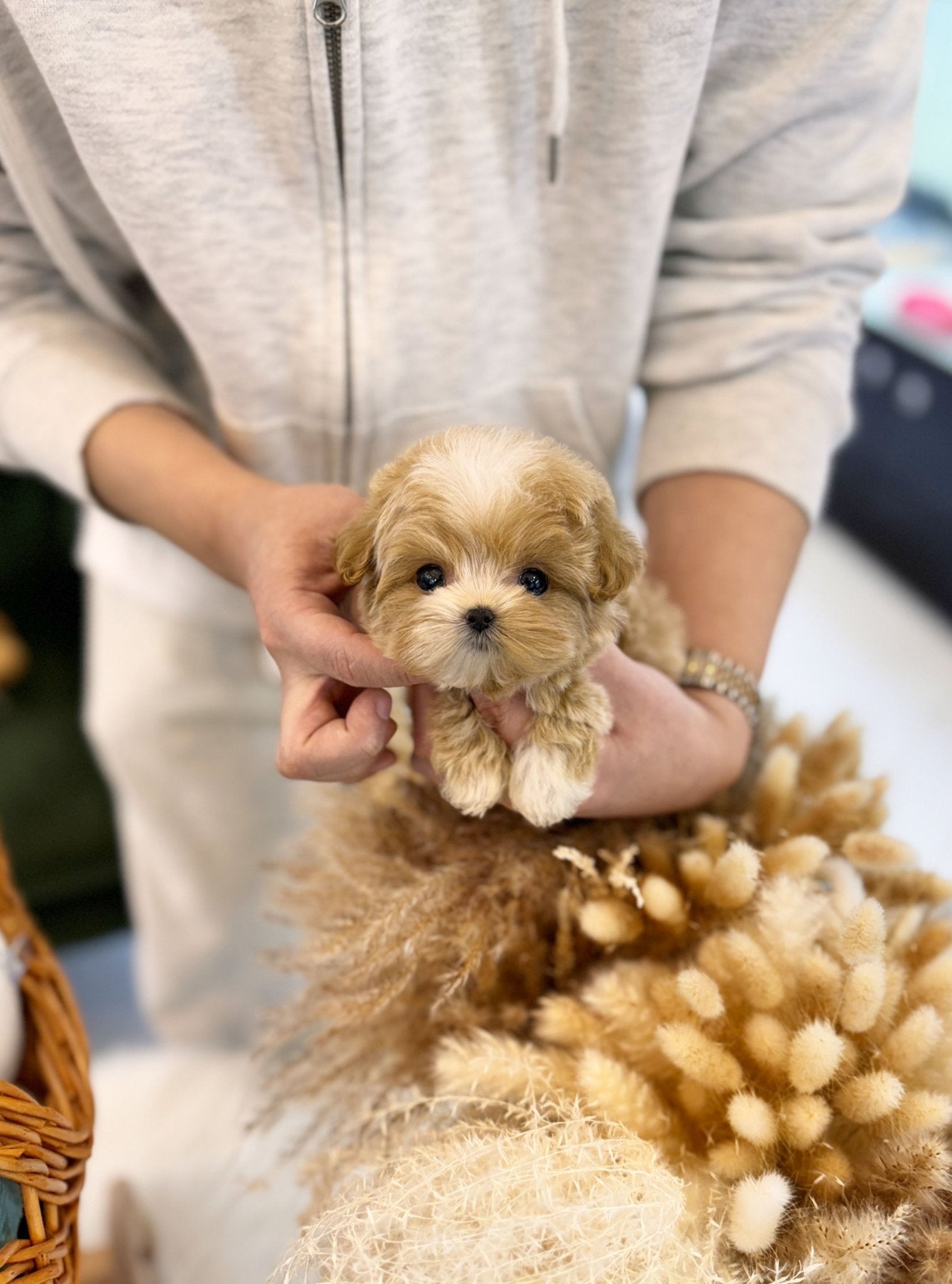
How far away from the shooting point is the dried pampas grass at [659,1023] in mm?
531

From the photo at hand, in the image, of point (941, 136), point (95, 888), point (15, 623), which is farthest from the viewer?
point (941, 136)

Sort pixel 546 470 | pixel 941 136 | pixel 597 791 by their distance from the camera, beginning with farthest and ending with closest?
pixel 941 136
pixel 597 791
pixel 546 470

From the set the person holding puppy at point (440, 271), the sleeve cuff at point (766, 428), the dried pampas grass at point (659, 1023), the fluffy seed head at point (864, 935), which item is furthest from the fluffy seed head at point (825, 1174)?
the sleeve cuff at point (766, 428)

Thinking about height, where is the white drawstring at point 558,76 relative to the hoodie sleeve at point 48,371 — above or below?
above

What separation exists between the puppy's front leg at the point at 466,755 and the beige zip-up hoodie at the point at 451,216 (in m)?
0.36

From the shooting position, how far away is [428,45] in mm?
711

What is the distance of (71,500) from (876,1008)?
1.43m

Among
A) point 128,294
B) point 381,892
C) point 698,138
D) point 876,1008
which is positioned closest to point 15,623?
point 128,294

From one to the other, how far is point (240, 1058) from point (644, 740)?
0.78 meters

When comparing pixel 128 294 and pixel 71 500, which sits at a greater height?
pixel 128 294

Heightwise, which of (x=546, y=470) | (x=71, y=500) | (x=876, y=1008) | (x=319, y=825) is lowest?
(x=71, y=500)

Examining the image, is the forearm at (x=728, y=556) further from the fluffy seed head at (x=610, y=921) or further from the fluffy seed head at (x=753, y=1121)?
the fluffy seed head at (x=753, y=1121)

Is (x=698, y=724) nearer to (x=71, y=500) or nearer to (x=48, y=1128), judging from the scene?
(x=48, y=1128)

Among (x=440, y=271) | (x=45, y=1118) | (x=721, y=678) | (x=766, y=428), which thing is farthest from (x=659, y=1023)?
(x=440, y=271)
